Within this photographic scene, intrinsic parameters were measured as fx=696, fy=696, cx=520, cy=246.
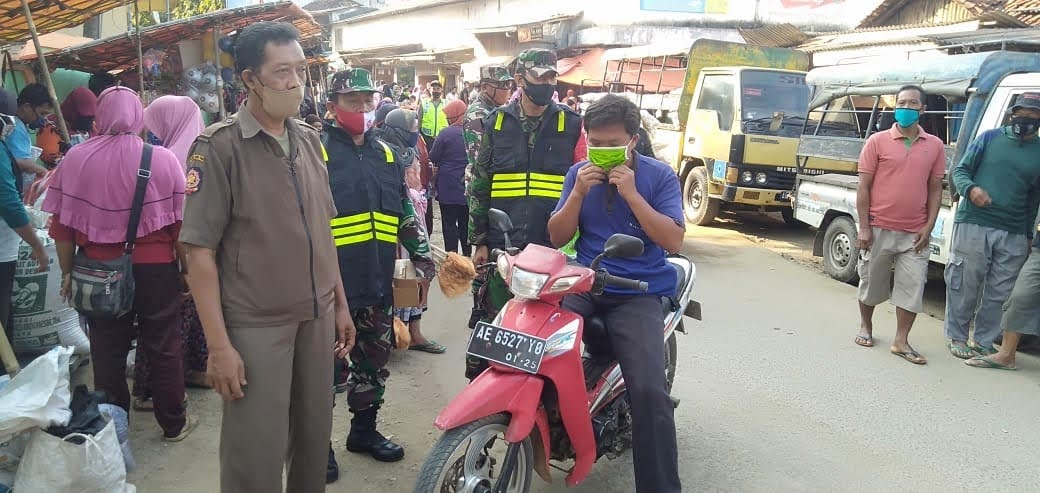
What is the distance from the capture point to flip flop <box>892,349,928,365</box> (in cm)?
505

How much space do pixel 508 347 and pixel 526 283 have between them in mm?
254

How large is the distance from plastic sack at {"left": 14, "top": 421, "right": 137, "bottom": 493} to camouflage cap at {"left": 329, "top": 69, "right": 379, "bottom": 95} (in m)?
1.67

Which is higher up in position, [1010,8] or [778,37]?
[778,37]

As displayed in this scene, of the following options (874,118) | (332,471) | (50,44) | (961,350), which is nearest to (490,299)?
(332,471)

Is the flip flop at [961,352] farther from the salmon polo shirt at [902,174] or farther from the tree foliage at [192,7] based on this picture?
the tree foliage at [192,7]

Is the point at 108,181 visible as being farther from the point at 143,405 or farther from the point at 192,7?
the point at 192,7

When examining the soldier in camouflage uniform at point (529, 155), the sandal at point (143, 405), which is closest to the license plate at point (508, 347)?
the soldier in camouflage uniform at point (529, 155)

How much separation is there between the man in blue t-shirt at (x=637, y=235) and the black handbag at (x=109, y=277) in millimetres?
1924

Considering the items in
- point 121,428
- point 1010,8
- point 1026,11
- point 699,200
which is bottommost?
point 121,428

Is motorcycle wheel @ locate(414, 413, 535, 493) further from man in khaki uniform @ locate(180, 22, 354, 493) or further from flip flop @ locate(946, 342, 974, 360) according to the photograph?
flip flop @ locate(946, 342, 974, 360)

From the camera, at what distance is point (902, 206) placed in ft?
16.5

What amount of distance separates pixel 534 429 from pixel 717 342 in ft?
10.2

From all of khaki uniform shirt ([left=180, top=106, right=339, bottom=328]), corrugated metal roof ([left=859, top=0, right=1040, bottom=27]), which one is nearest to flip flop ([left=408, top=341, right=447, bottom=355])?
khaki uniform shirt ([left=180, top=106, right=339, bottom=328])

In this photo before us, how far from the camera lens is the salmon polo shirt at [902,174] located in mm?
4984
